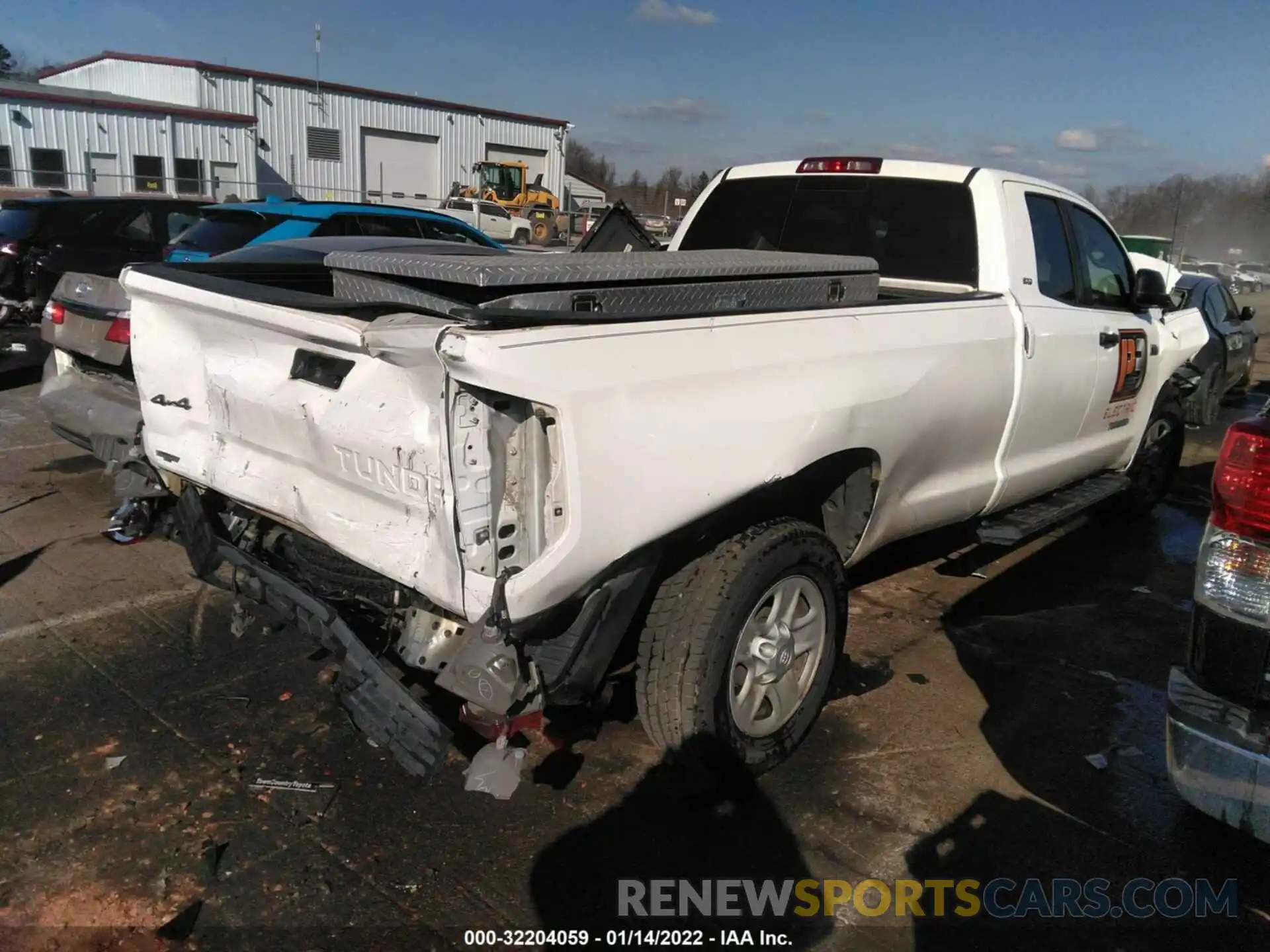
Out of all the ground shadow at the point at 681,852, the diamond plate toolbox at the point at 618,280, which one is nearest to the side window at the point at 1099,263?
the diamond plate toolbox at the point at 618,280

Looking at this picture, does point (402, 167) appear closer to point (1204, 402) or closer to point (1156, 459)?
point (1204, 402)

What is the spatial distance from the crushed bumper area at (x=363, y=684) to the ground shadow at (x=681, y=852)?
0.54 meters

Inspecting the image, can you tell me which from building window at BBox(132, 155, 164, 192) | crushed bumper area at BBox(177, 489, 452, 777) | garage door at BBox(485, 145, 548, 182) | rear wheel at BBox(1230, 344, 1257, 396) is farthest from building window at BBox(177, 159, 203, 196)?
crushed bumper area at BBox(177, 489, 452, 777)

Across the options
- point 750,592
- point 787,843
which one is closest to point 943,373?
point 750,592

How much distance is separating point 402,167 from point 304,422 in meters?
40.2

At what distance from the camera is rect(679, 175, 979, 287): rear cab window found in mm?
4480

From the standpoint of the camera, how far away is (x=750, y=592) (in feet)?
9.82

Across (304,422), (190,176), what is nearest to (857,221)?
(304,422)

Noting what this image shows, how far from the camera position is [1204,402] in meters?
10.1

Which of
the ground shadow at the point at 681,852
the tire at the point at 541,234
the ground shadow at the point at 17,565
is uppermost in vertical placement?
the tire at the point at 541,234

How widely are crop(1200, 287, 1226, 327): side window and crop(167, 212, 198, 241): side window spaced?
11553mm

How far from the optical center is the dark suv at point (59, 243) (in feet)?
32.3

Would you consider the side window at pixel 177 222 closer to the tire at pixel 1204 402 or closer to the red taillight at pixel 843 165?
the red taillight at pixel 843 165

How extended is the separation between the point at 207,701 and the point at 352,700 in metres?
1.19
